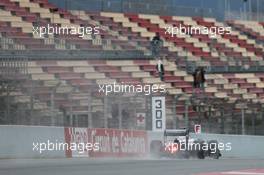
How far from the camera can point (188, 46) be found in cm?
3531

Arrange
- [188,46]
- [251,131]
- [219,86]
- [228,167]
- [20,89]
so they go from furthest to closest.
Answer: [188,46] < [219,86] < [251,131] < [20,89] < [228,167]

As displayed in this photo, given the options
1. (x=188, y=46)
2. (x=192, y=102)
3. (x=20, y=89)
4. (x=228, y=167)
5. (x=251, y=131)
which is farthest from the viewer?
(x=188, y=46)

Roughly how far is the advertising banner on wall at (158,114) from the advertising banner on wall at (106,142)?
19.8 inches

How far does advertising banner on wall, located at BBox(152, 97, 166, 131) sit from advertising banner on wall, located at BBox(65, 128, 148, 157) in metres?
0.50

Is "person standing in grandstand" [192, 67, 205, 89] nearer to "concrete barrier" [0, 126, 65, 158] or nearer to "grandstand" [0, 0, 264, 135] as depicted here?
"grandstand" [0, 0, 264, 135]

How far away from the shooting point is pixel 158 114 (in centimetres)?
2402

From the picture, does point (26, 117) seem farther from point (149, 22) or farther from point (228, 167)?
point (149, 22)

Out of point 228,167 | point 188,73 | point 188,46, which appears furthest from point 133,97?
point 188,46

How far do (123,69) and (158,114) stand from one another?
17.0 ft

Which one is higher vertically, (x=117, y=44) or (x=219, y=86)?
(x=117, y=44)

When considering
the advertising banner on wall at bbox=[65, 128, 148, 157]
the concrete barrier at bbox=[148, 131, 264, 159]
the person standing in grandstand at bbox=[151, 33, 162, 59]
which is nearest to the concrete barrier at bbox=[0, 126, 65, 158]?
the advertising banner on wall at bbox=[65, 128, 148, 157]

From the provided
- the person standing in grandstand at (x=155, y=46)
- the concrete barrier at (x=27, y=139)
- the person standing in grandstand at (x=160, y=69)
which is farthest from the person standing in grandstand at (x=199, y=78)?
the concrete barrier at (x=27, y=139)

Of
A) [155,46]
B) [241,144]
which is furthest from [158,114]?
[155,46]

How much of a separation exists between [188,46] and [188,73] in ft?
10.6
